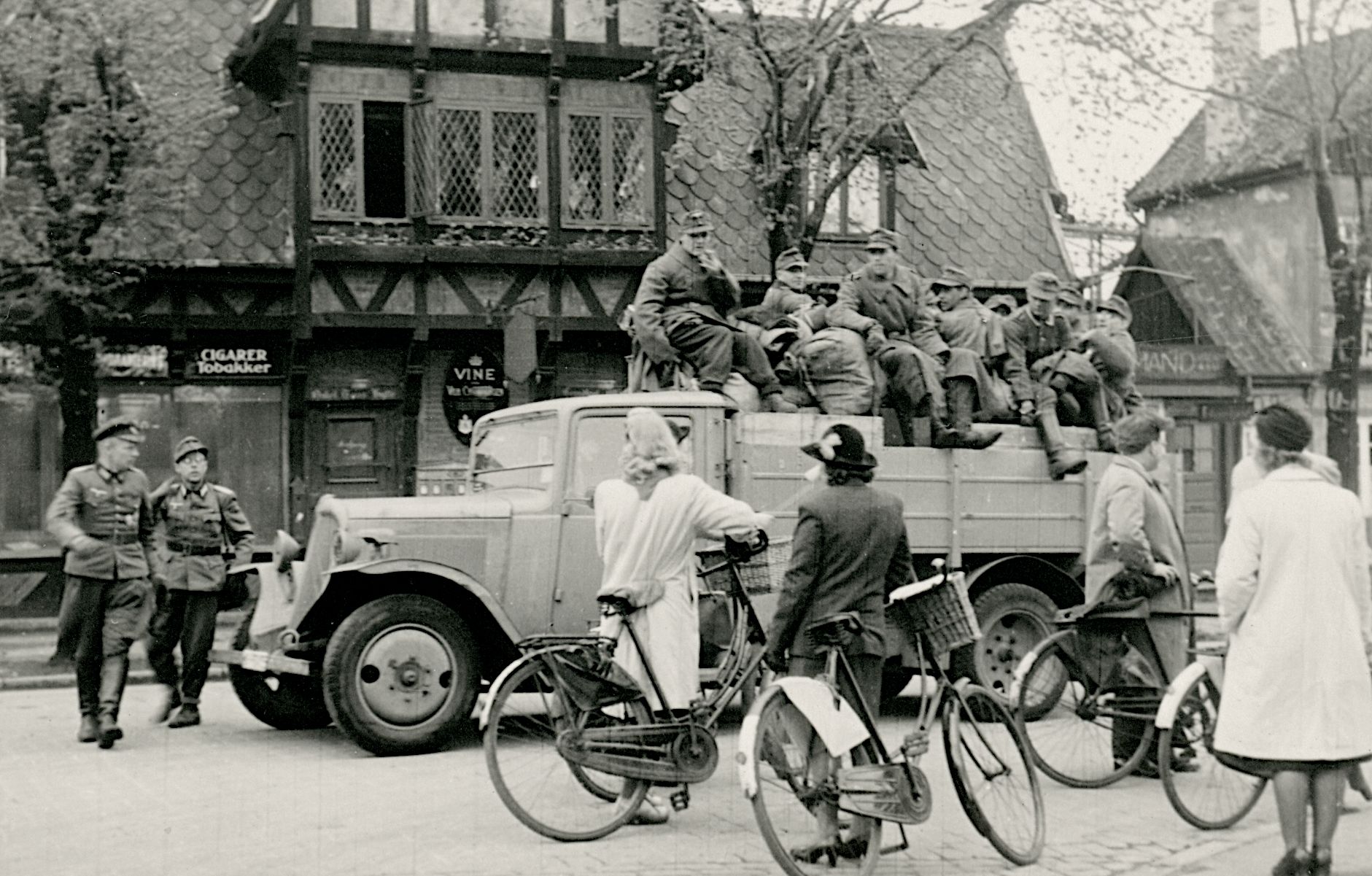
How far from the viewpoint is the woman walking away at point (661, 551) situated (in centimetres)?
726

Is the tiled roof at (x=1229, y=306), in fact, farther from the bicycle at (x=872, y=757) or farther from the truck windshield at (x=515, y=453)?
the bicycle at (x=872, y=757)

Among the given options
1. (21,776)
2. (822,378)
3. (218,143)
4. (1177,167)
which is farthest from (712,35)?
(1177,167)

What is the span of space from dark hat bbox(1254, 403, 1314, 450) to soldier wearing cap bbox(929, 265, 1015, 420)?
4930 millimetres

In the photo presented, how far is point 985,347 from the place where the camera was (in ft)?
38.9

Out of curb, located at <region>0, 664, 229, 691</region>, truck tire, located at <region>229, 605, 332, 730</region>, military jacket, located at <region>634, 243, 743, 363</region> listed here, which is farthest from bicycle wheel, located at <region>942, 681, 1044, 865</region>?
curb, located at <region>0, 664, 229, 691</region>

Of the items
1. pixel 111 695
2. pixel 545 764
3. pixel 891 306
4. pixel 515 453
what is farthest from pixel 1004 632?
pixel 111 695

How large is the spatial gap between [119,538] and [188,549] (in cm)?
54

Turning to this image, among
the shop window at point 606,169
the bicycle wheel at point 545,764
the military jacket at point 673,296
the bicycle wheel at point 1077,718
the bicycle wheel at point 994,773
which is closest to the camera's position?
the bicycle wheel at point 994,773

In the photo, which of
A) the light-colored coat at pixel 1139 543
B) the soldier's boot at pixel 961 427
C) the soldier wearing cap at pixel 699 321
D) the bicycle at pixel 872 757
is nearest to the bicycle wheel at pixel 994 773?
the bicycle at pixel 872 757

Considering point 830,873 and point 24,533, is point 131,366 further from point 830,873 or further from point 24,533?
point 830,873

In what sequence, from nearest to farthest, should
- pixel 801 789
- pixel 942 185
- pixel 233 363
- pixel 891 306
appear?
pixel 801 789, pixel 891 306, pixel 233 363, pixel 942 185

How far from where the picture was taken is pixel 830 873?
620 cm

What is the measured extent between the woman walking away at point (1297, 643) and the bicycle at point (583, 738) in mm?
2012

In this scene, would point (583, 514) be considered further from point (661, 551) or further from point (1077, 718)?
point (1077, 718)
